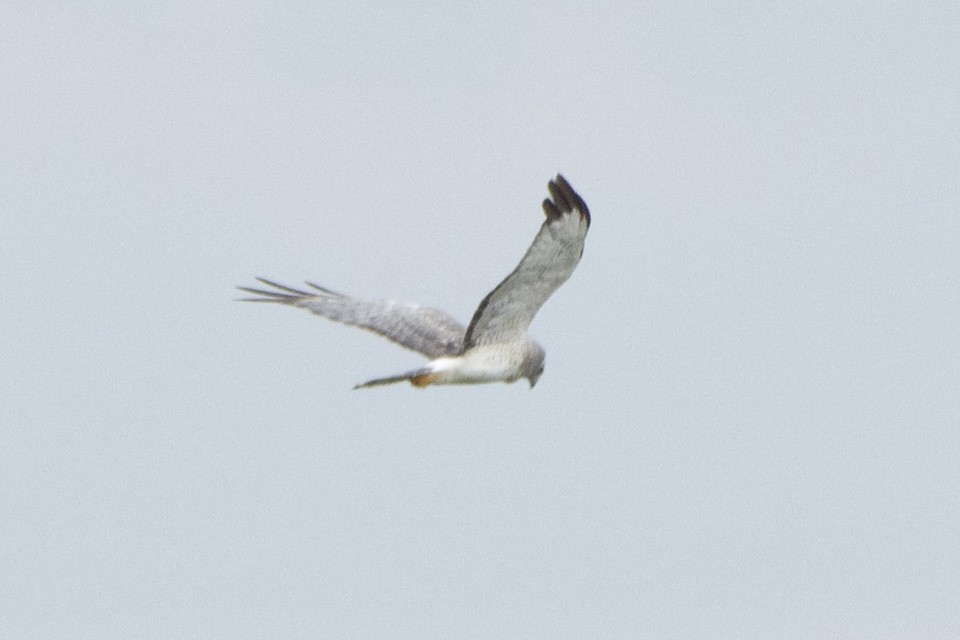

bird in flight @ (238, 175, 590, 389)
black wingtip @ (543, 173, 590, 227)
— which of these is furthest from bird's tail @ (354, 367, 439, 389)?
black wingtip @ (543, 173, 590, 227)

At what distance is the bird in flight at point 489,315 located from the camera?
818 inches

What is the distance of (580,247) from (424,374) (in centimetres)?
272

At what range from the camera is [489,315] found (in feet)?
73.8

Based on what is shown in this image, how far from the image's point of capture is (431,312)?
2483 cm

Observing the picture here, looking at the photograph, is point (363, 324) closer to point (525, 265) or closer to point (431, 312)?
point (431, 312)

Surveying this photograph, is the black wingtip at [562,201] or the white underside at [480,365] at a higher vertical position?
the black wingtip at [562,201]

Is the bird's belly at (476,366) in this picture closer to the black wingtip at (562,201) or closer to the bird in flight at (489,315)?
the bird in flight at (489,315)

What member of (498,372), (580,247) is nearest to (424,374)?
(498,372)

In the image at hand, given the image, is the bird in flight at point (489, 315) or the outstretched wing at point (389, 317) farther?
the outstretched wing at point (389, 317)

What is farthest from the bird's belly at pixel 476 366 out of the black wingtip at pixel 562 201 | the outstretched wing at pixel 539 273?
the black wingtip at pixel 562 201

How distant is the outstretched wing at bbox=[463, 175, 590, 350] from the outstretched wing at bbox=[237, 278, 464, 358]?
42.3 inches

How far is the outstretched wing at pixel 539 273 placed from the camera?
808 inches

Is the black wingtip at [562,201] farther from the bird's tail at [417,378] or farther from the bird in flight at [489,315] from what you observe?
the bird's tail at [417,378]

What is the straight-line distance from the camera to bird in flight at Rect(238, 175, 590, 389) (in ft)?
68.2
